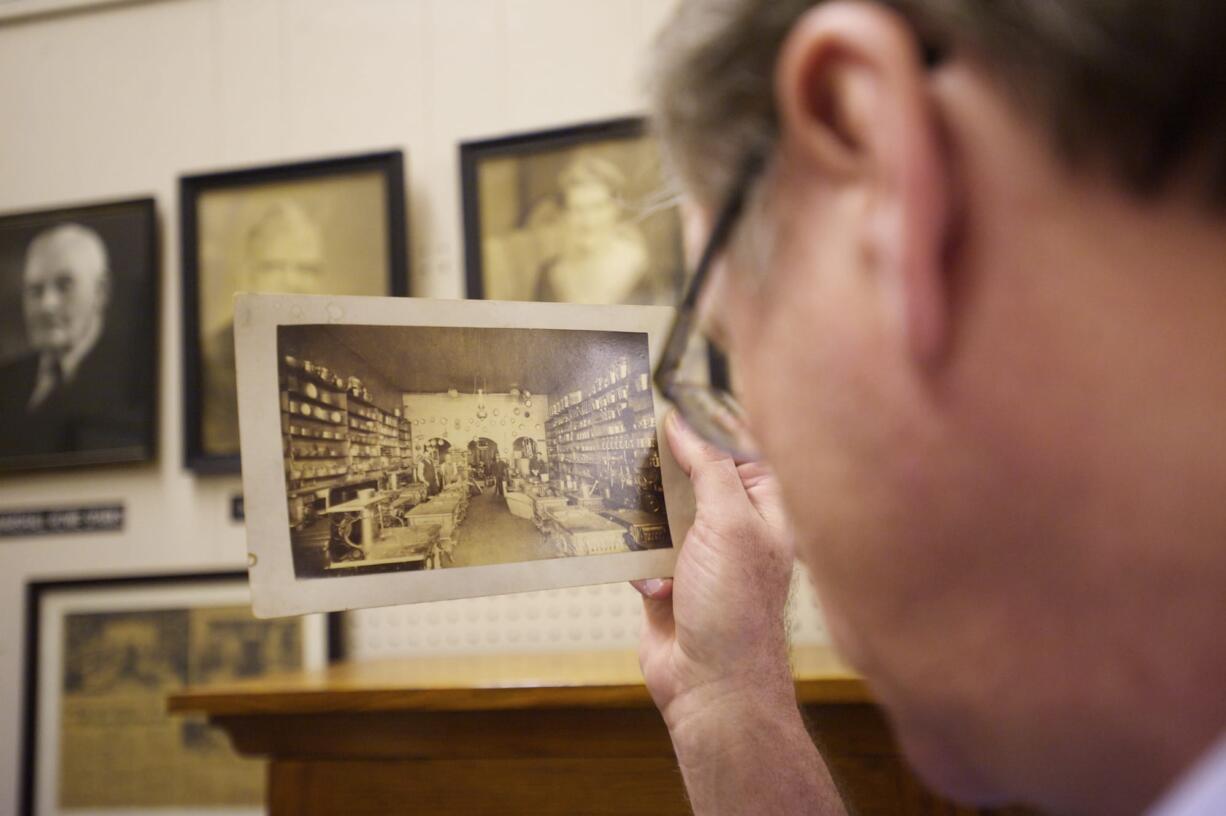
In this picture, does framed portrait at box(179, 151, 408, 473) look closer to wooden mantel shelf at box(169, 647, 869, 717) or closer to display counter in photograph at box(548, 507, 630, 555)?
wooden mantel shelf at box(169, 647, 869, 717)

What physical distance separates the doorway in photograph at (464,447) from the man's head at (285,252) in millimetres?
920

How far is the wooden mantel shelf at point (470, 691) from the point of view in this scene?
1025 millimetres

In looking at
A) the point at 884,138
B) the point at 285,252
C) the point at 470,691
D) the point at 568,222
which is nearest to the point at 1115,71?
the point at 884,138

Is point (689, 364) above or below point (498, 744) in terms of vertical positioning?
above

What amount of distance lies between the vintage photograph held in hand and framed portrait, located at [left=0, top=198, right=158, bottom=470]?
1.10 meters

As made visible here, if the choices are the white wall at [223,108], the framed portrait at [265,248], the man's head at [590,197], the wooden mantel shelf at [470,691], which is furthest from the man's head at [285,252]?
the wooden mantel shelf at [470,691]

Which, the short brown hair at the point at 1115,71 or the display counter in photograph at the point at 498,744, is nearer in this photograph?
the short brown hair at the point at 1115,71

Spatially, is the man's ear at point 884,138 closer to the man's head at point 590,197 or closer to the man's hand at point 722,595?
the man's hand at point 722,595

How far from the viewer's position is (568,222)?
1542 mm

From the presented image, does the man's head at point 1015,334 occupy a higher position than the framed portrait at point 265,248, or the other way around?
the framed portrait at point 265,248

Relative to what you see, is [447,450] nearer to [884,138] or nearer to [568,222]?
[884,138]

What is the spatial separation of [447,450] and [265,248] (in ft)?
3.40

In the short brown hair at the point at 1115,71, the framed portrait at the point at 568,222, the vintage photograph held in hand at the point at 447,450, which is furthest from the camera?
the framed portrait at the point at 568,222

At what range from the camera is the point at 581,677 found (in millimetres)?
1095
